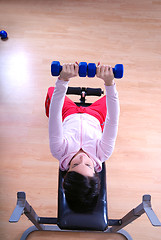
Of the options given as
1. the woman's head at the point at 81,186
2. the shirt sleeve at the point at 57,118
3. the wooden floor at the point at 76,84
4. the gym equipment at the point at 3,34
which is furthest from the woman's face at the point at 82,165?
the gym equipment at the point at 3,34

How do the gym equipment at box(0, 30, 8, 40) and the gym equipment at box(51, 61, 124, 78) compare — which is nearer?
the gym equipment at box(51, 61, 124, 78)

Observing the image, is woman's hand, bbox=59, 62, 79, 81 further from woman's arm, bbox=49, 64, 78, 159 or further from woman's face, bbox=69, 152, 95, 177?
woman's face, bbox=69, 152, 95, 177

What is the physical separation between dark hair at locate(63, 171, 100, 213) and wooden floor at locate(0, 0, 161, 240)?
58cm

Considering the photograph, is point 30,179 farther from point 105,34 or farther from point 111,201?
point 105,34

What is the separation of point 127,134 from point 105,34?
1139 mm

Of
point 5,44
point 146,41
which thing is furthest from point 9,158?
point 146,41

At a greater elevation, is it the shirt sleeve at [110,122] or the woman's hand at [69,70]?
the woman's hand at [69,70]

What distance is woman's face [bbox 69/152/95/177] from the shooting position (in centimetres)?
93

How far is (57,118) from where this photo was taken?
1.00 m

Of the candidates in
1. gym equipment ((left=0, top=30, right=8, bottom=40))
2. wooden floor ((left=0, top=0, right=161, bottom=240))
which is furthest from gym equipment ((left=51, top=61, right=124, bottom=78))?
gym equipment ((left=0, top=30, right=8, bottom=40))

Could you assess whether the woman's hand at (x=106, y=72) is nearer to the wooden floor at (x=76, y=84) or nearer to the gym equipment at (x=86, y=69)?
the gym equipment at (x=86, y=69)

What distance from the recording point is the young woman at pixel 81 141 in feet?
3.04

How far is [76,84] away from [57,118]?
0.99 metres

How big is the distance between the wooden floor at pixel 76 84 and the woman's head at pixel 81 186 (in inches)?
22.3
